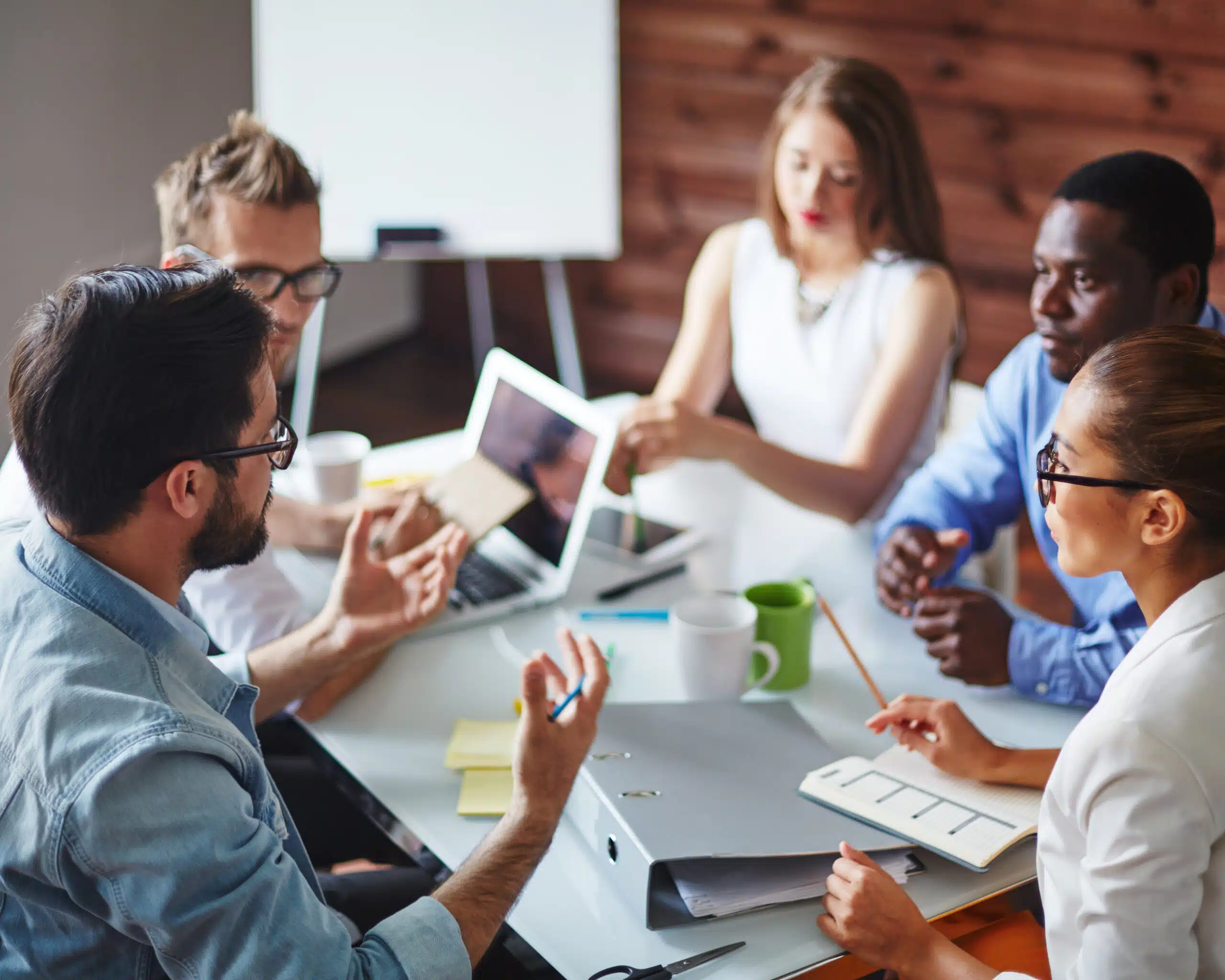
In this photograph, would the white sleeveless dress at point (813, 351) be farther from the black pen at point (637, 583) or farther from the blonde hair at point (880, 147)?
the black pen at point (637, 583)

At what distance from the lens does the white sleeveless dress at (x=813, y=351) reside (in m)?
2.08

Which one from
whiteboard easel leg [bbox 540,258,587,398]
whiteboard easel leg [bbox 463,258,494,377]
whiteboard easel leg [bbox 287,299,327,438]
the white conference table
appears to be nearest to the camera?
the white conference table

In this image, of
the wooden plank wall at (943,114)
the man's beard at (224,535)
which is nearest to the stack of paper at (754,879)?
the man's beard at (224,535)

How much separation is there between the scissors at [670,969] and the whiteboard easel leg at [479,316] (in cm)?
343

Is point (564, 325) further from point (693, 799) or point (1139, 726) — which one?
point (1139, 726)

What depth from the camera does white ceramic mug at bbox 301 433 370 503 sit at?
6.10ft

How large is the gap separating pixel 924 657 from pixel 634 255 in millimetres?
2902

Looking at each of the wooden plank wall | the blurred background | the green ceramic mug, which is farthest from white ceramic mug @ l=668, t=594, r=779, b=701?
the wooden plank wall

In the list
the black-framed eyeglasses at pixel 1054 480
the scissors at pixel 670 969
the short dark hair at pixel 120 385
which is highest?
the short dark hair at pixel 120 385

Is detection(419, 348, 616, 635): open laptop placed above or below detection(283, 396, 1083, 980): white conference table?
above

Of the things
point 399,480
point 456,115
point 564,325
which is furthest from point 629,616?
point 564,325

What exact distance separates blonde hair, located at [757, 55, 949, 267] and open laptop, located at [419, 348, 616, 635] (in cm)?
69

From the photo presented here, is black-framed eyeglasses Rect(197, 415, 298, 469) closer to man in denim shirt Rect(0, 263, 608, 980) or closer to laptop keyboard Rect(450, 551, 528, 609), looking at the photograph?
man in denim shirt Rect(0, 263, 608, 980)

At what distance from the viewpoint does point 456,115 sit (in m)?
3.02
